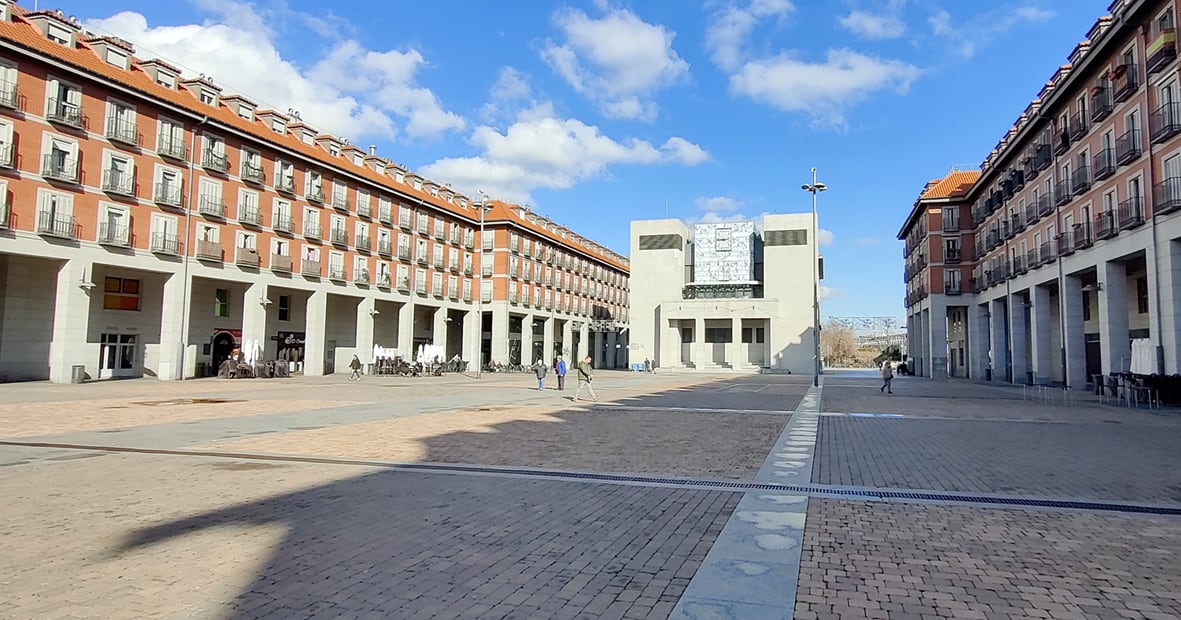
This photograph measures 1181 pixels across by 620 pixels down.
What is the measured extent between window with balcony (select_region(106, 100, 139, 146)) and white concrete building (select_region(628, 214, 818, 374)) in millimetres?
50213

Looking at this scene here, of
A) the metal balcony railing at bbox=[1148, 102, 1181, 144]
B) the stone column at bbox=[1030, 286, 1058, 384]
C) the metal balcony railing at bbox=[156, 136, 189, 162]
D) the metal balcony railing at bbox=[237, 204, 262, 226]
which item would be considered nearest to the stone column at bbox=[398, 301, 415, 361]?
the metal balcony railing at bbox=[237, 204, 262, 226]

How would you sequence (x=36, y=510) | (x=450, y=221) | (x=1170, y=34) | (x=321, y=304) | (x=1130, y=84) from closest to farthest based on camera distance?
1. (x=36, y=510)
2. (x=1170, y=34)
3. (x=1130, y=84)
4. (x=321, y=304)
5. (x=450, y=221)

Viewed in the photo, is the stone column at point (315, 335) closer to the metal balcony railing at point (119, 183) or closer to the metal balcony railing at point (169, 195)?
the metal balcony railing at point (169, 195)

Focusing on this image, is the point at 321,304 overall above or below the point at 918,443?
above

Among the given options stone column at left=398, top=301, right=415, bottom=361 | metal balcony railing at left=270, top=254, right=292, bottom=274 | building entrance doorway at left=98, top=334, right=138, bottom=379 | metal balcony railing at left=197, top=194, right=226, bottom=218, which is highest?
metal balcony railing at left=197, top=194, right=226, bottom=218

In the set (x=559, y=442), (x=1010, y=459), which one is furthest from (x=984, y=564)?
(x=559, y=442)

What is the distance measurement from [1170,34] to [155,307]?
47.8m

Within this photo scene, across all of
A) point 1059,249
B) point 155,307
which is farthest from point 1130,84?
point 155,307

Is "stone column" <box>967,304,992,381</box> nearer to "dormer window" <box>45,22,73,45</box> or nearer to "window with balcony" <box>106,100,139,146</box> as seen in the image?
"window with balcony" <box>106,100,139,146</box>

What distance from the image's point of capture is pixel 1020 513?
21.9 ft

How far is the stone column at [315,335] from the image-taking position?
43656 millimetres

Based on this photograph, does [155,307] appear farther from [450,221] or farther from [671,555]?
[671,555]

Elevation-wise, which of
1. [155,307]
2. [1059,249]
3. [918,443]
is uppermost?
[1059,249]

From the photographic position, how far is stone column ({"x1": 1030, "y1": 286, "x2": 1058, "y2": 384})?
37.5 m
